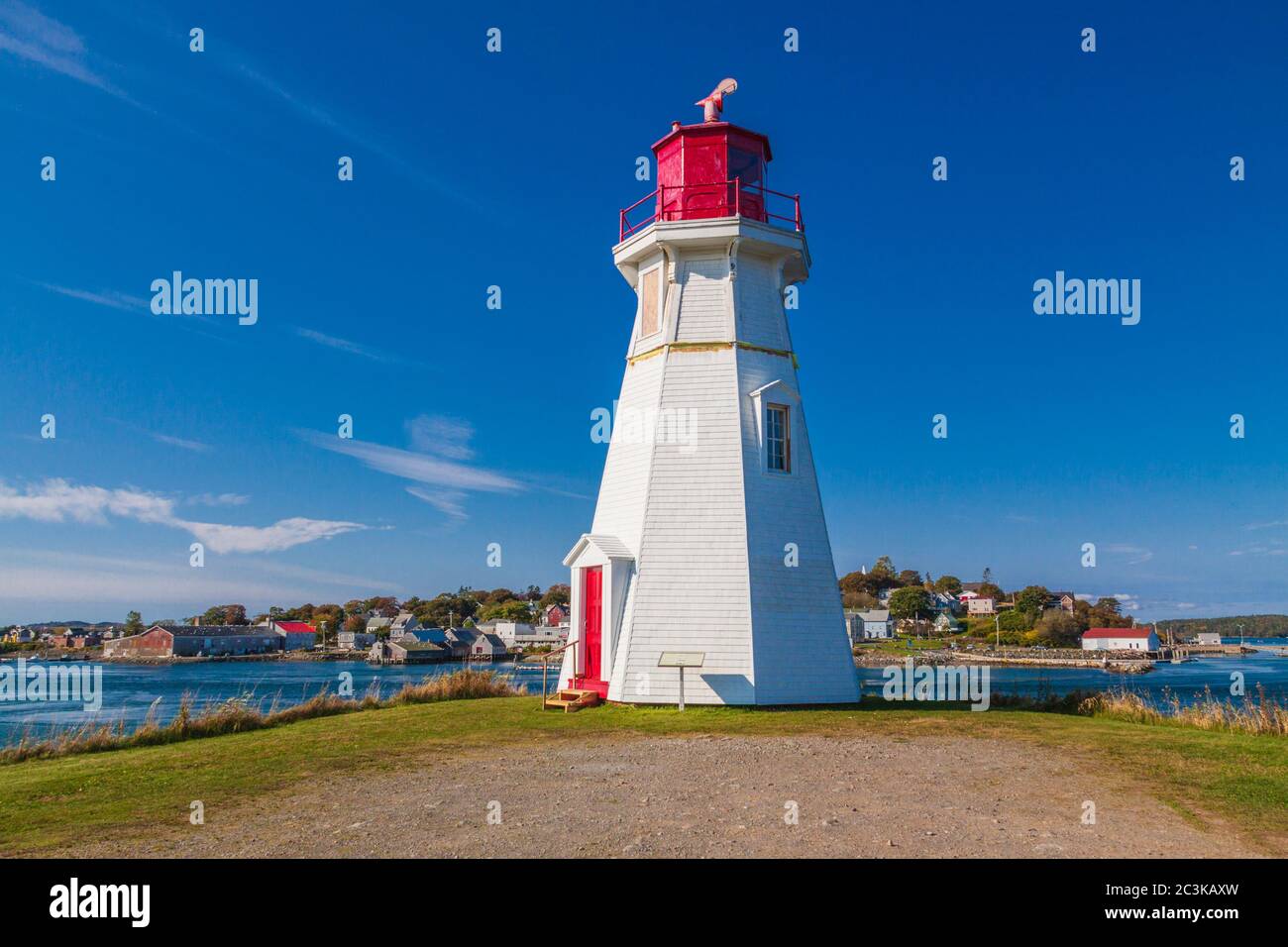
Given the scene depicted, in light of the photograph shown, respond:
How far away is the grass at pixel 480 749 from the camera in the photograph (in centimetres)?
803

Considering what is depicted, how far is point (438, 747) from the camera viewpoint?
1241cm

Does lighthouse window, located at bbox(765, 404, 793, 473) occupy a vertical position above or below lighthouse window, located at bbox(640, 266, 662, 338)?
below

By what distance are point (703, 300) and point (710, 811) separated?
42.0ft

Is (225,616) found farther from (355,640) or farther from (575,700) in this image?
(575,700)

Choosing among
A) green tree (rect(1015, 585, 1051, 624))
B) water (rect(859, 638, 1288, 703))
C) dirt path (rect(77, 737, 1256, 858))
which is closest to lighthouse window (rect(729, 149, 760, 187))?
dirt path (rect(77, 737, 1256, 858))

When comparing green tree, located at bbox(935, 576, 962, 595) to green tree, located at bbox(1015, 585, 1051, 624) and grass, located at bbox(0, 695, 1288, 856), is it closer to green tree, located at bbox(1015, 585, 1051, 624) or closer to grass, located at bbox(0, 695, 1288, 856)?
green tree, located at bbox(1015, 585, 1051, 624)

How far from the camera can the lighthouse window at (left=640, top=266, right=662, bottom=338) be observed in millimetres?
19094

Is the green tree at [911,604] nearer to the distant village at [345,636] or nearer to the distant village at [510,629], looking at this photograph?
the distant village at [510,629]

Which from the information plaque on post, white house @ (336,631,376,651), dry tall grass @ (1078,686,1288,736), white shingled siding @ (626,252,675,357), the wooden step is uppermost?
white shingled siding @ (626,252,675,357)

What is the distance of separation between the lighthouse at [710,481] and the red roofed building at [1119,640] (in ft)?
333

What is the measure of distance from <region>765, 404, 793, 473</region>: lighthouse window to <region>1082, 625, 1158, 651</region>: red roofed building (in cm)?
10143
